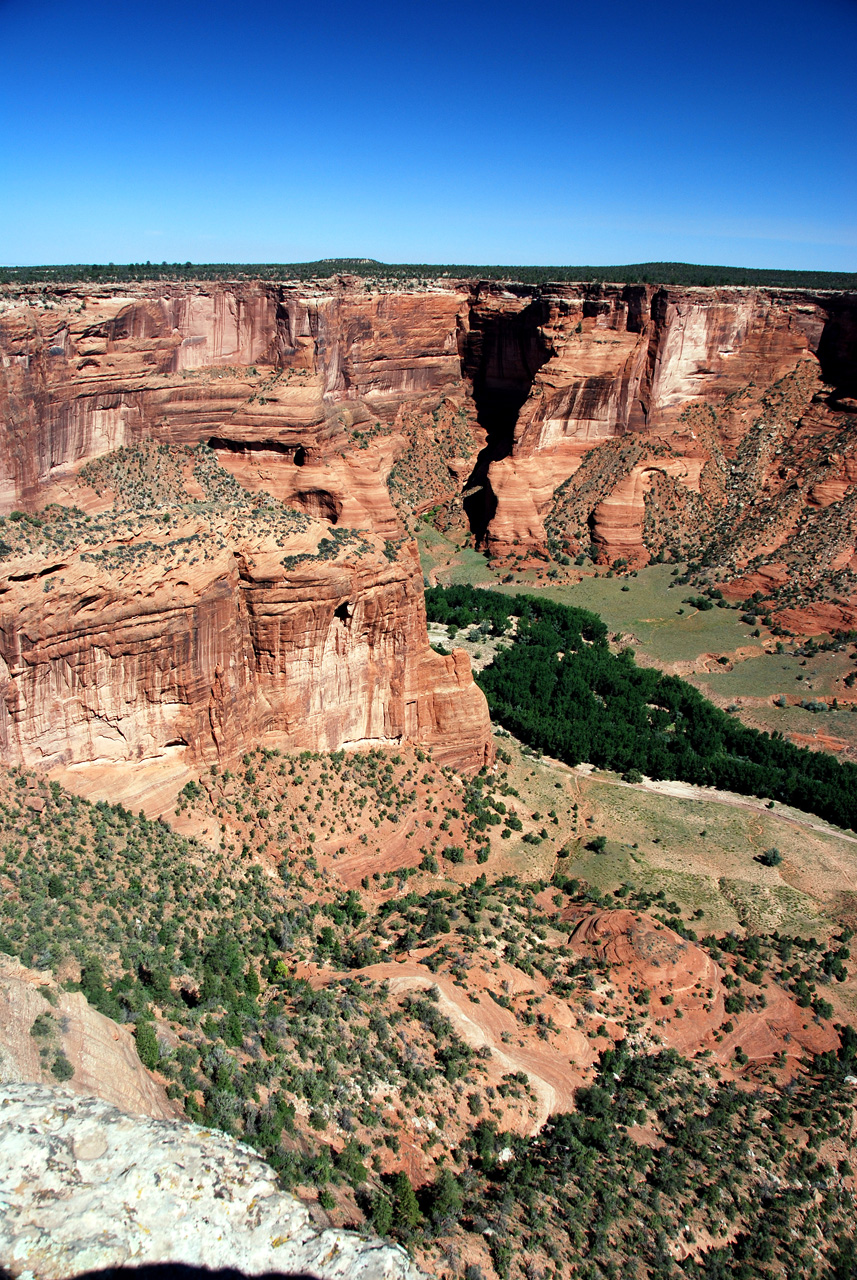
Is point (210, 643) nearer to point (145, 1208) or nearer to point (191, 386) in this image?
point (145, 1208)

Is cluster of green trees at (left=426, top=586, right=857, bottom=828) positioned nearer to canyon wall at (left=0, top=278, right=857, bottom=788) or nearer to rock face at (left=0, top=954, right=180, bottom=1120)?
canyon wall at (left=0, top=278, right=857, bottom=788)

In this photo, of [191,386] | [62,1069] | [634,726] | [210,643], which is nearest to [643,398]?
[634,726]

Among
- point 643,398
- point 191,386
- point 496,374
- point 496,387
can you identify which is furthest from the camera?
point 496,387

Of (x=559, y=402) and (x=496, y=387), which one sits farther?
(x=496, y=387)

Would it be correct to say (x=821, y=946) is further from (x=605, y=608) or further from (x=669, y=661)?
(x=605, y=608)

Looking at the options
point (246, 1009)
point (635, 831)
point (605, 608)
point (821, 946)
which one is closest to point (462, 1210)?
point (246, 1009)
